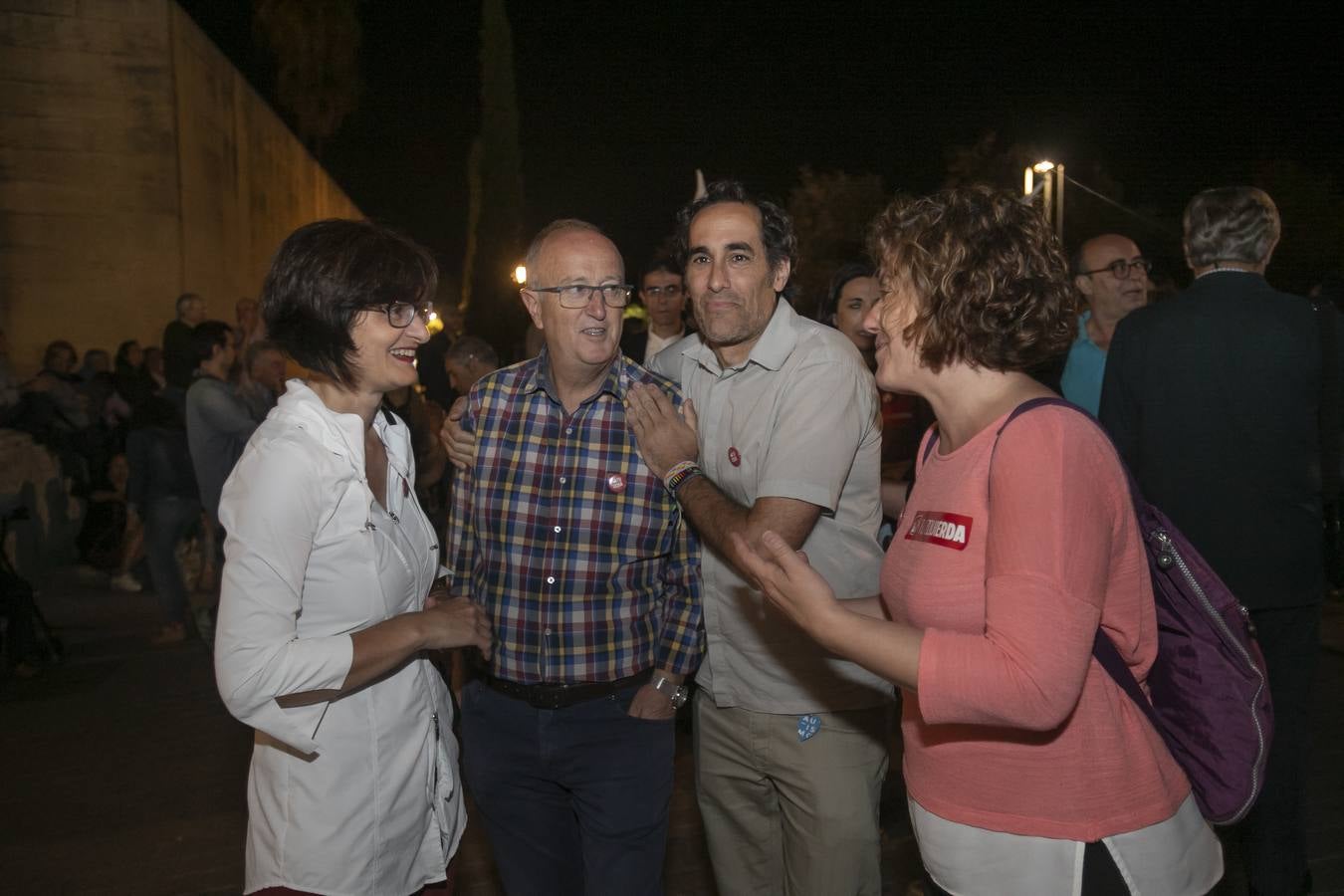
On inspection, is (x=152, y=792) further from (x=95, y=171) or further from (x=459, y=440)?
(x=95, y=171)

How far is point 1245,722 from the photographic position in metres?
1.89

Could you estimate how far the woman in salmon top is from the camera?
1.67 meters

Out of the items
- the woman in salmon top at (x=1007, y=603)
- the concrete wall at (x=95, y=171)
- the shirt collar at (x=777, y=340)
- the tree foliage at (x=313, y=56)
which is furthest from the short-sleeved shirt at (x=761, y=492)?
the tree foliage at (x=313, y=56)

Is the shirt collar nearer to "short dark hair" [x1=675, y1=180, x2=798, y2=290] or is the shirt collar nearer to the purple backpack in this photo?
"short dark hair" [x1=675, y1=180, x2=798, y2=290]

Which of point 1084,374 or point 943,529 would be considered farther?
point 1084,374

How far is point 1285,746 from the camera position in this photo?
11.3ft

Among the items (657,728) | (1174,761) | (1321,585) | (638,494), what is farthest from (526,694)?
(1321,585)

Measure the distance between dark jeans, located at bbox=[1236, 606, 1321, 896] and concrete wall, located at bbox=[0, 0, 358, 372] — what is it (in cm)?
1589

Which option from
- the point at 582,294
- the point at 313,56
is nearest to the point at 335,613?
the point at 582,294

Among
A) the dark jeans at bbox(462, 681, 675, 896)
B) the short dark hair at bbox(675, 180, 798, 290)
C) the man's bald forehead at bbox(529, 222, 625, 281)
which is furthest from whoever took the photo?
the short dark hair at bbox(675, 180, 798, 290)

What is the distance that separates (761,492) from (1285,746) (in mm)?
2182

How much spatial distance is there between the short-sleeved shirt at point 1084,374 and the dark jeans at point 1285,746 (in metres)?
1.59

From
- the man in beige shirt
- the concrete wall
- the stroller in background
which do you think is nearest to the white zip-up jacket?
the man in beige shirt

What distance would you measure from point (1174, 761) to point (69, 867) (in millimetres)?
4490
